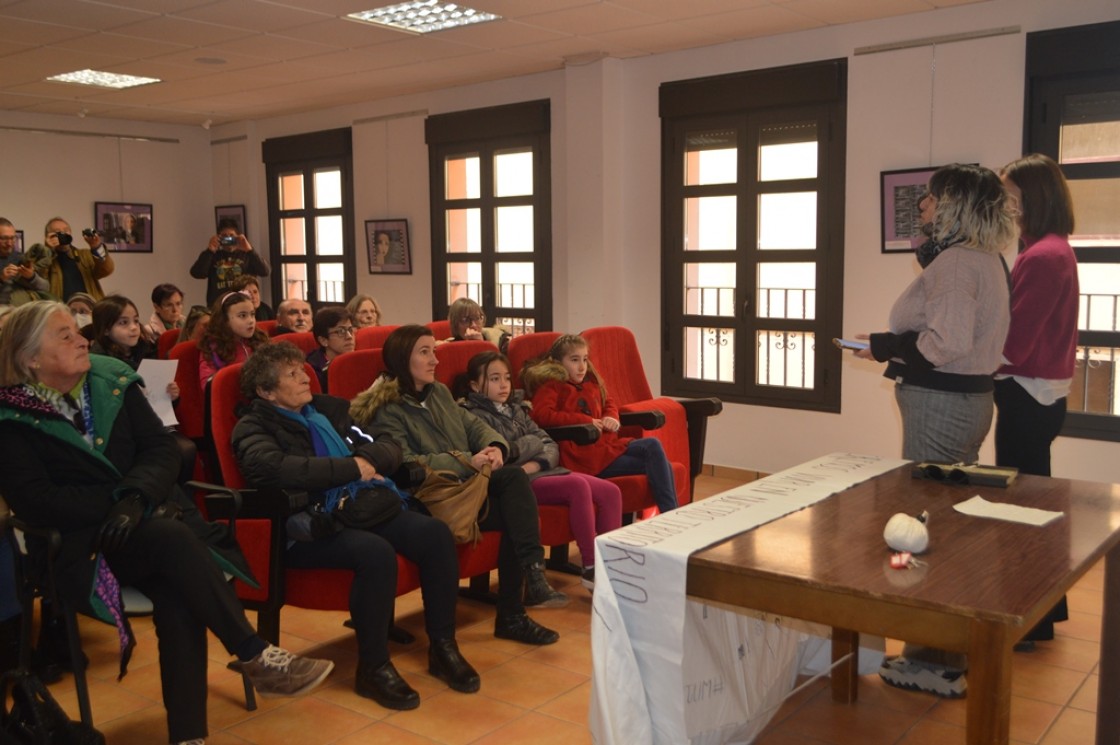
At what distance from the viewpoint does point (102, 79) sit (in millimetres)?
7387

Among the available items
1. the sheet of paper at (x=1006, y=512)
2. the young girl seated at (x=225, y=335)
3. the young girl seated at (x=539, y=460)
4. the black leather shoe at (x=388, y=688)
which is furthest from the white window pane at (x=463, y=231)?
the sheet of paper at (x=1006, y=512)

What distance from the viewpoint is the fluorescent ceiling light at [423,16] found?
17.9 feet

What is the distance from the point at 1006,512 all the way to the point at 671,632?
0.88 meters

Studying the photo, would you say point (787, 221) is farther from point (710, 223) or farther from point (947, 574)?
point (947, 574)

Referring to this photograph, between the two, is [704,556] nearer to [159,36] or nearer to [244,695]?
[244,695]

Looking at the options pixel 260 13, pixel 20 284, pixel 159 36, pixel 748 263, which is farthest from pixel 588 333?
pixel 20 284

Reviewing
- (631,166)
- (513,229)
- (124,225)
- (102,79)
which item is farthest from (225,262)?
(631,166)

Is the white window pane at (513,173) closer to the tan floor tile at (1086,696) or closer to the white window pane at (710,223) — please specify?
the white window pane at (710,223)

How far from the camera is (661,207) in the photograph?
656 centimetres

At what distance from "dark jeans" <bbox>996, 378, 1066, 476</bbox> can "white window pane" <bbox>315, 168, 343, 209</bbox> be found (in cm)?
646

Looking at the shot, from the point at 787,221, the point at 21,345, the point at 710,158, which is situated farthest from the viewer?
the point at 710,158

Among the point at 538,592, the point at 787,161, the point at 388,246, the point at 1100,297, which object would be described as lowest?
the point at 538,592

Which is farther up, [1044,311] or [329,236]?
[329,236]

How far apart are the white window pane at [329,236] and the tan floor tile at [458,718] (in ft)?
20.6
